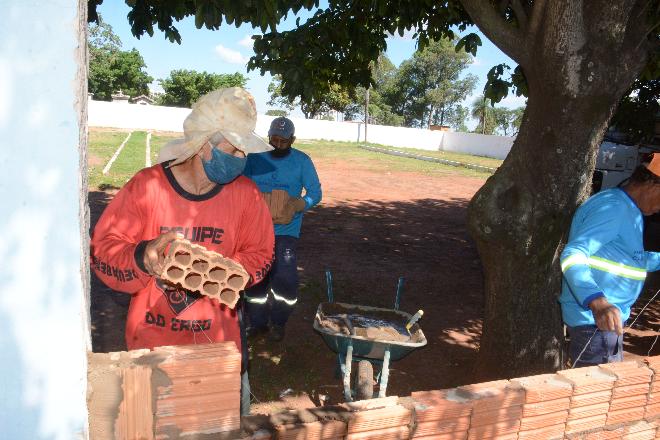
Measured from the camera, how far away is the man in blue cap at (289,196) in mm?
5020

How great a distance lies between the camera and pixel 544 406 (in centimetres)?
252

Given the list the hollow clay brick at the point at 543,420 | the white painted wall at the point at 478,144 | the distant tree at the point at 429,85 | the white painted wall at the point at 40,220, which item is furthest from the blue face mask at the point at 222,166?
the distant tree at the point at 429,85

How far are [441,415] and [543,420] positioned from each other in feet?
1.91

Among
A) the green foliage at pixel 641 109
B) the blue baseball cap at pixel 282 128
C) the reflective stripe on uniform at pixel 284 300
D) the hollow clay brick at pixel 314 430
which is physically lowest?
the reflective stripe on uniform at pixel 284 300

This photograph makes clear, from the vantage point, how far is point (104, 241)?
2242mm

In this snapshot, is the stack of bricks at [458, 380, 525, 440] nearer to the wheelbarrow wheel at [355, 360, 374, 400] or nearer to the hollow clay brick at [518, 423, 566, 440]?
the hollow clay brick at [518, 423, 566, 440]

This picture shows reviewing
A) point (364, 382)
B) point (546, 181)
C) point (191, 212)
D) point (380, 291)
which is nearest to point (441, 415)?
point (191, 212)

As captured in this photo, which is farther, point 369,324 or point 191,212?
point 369,324

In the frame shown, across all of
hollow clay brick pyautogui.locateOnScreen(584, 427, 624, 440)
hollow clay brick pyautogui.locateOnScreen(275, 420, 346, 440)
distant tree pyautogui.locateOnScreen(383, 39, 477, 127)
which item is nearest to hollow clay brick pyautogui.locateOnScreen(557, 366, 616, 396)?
hollow clay brick pyautogui.locateOnScreen(584, 427, 624, 440)

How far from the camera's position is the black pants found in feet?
16.5

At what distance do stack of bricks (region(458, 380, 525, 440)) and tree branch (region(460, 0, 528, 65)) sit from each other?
103 inches

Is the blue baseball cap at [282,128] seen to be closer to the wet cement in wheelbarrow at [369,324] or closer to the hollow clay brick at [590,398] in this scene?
the wet cement in wheelbarrow at [369,324]

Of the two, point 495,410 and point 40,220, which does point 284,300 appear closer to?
point 495,410

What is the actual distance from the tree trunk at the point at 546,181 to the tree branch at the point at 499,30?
139mm
